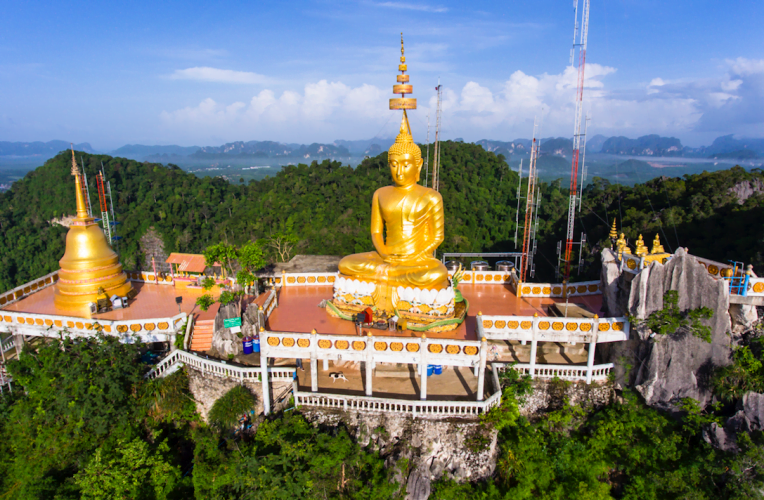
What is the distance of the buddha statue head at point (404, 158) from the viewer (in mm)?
14914

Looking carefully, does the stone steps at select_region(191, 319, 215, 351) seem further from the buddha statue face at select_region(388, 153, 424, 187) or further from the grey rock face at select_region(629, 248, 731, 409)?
the grey rock face at select_region(629, 248, 731, 409)

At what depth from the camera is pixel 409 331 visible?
1380cm

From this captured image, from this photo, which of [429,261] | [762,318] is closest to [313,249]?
[429,261]

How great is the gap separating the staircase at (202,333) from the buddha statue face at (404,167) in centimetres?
817

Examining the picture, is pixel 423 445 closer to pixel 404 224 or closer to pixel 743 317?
pixel 404 224

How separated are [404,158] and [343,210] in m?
31.1

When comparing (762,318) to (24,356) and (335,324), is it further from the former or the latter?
(24,356)

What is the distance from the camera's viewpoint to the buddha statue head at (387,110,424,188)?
14914mm

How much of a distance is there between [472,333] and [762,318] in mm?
8105

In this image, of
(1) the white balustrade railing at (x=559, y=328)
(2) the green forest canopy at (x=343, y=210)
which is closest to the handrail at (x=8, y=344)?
(1) the white balustrade railing at (x=559, y=328)

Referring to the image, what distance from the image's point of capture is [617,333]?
13.2 meters

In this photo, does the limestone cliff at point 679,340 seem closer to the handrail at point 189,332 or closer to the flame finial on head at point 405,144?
the flame finial on head at point 405,144

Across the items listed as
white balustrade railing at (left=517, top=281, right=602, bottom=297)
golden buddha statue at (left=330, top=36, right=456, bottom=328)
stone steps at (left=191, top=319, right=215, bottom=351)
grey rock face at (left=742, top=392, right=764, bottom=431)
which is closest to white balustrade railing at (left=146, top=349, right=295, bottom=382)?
stone steps at (left=191, top=319, right=215, bottom=351)

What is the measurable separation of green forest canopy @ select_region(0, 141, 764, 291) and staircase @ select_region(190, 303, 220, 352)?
20.3m
